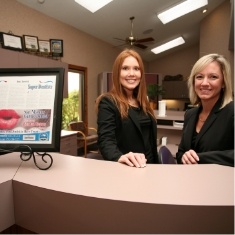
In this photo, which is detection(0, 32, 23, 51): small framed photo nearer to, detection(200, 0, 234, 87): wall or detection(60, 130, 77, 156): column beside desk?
detection(60, 130, 77, 156): column beside desk

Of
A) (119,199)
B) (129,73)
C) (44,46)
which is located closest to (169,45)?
(44,46)

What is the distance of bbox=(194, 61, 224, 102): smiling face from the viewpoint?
1.29m

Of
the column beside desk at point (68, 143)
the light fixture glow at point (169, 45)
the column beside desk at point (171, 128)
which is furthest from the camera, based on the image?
the light fixture glow at point (169, 45)

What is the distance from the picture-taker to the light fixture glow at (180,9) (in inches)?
207

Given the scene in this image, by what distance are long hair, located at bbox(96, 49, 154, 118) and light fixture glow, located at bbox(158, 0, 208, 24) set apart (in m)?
4.47

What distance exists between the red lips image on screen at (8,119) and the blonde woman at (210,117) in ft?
2.67

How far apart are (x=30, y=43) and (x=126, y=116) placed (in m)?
3.25

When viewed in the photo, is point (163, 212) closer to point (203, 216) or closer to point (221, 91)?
point (203, 216)

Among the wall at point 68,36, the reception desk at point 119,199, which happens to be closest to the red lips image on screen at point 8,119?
the reception desk at point 119,199

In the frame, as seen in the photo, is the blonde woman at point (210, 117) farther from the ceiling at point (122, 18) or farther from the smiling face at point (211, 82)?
the ceiling at point (122, 18)

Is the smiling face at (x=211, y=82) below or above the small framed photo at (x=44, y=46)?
below

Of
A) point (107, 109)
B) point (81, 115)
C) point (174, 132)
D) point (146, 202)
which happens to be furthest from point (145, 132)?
point (81, 115)

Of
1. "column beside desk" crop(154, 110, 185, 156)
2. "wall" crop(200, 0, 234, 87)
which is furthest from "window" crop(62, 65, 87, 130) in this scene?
"wall" crop(200, 0, 234, 87)

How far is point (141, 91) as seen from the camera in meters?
1.53
